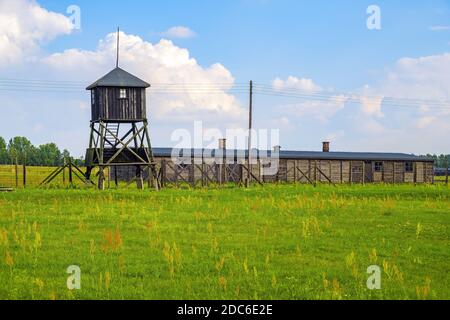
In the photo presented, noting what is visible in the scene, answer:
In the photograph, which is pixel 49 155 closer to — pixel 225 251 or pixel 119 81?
pixel 119 81

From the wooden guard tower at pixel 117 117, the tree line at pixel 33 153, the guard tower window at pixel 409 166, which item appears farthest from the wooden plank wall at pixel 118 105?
the tree line at pixel 33 153

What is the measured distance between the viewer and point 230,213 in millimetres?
20234

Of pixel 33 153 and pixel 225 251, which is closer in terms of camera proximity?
pixel 225 251

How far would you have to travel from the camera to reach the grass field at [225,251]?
9500 millimetres

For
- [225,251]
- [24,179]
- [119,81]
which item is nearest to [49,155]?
[24,179]

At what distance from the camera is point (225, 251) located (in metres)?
12.8

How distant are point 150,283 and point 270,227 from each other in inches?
294

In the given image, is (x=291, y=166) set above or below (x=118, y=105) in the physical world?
below

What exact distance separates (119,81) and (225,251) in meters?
25.1

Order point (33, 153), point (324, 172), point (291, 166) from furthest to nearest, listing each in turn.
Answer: point (33, 153) → point (324, 172) → point (291, 166)

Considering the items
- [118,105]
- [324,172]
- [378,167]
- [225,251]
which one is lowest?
[225,251]

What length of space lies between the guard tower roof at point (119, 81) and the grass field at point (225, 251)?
1412 centimetres
